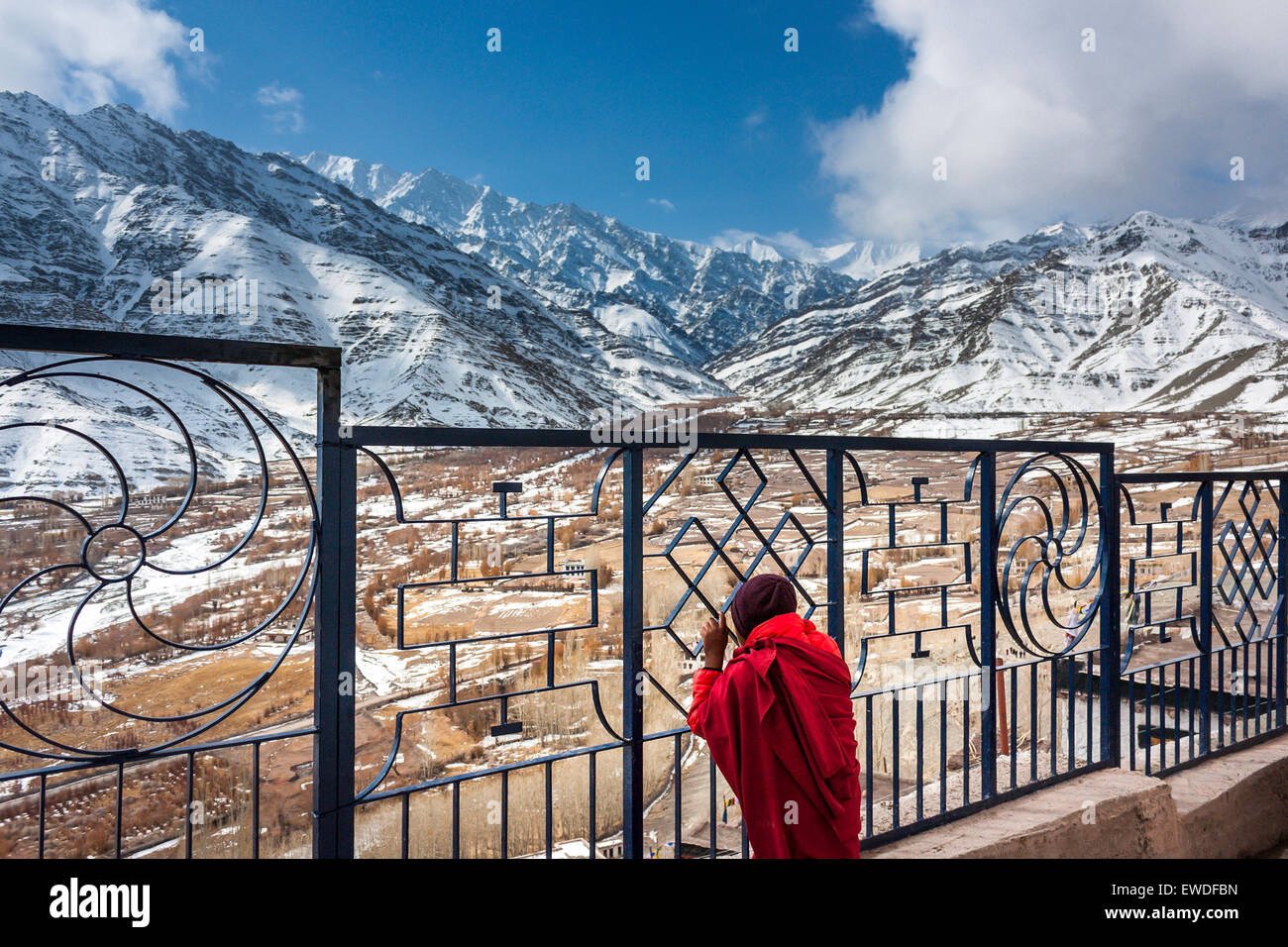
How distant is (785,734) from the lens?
149cm

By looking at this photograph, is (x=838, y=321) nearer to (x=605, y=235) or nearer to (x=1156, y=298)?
(x=1156, y=298)

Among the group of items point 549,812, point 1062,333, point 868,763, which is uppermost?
point 1062,333

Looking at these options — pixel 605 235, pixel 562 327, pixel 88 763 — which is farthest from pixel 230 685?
pixel 605 235

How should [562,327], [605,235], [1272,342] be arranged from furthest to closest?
[605,235], [562,327], [1272,342]

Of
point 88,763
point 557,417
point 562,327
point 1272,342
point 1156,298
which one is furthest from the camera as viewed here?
point 1156,298

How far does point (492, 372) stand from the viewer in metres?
36.7

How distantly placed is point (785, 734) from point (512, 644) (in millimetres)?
7984

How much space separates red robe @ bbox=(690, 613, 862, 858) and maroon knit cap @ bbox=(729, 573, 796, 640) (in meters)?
0.03

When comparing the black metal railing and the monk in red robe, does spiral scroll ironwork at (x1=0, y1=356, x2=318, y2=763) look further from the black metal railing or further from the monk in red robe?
the monk in red robe

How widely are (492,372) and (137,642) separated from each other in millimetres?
29421

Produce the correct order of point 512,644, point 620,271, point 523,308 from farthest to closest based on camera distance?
point 620,271 → point 523,308 → point 512,644

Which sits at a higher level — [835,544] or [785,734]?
[835,544]

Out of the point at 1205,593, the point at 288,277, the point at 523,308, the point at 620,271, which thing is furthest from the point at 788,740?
the point at 620,271

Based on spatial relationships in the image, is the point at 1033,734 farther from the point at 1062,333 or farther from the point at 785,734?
the point at 1062,333
